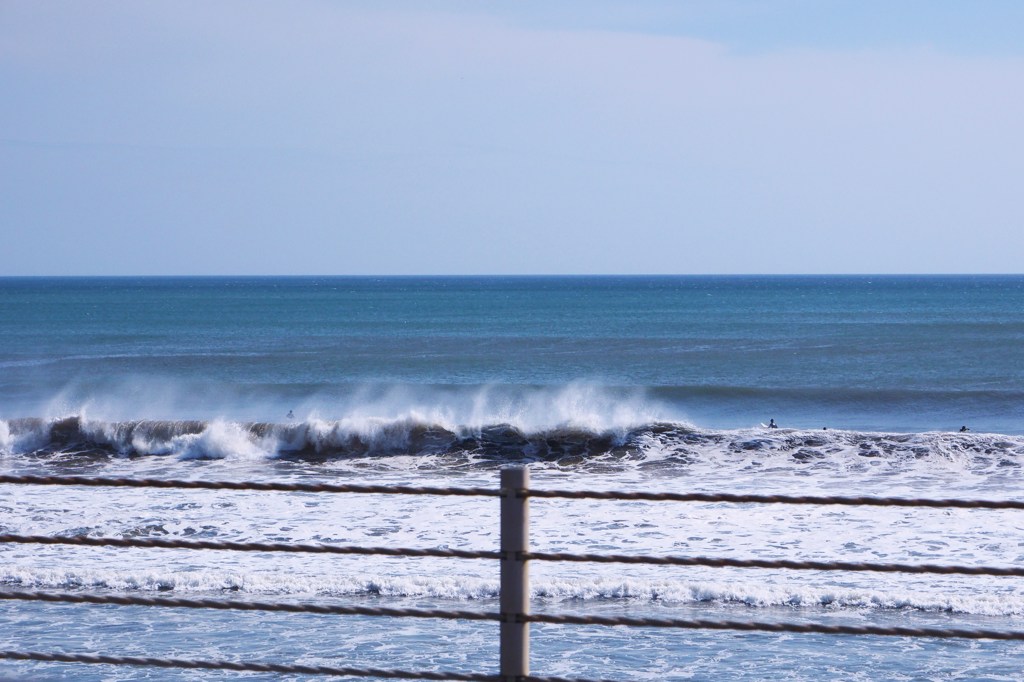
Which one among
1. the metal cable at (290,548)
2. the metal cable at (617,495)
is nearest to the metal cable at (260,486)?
the metal cable at (617,495)

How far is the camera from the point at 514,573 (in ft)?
9.72

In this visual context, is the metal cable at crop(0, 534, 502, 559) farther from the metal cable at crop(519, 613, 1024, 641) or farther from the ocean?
the ocean

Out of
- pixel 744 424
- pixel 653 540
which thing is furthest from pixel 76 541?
pixel 744 424

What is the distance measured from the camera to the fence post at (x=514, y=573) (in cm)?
291

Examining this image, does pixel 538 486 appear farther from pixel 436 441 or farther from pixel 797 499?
pixel 797 499

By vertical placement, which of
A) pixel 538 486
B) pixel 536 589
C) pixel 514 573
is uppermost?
pixel 514 573

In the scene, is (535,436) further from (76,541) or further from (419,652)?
(76,541)

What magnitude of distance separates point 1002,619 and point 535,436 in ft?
36.6

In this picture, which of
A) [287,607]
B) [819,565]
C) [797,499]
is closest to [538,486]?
[287,607]

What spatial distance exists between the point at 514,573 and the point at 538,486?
1164 centimetres

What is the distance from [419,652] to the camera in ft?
23.1

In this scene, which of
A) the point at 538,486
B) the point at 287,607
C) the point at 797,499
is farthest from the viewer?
the point at 538,486

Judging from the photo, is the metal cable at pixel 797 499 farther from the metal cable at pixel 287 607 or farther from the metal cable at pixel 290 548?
the metal cable at pixel 287 607

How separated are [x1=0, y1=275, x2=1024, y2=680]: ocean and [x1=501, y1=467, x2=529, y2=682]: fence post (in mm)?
3684
